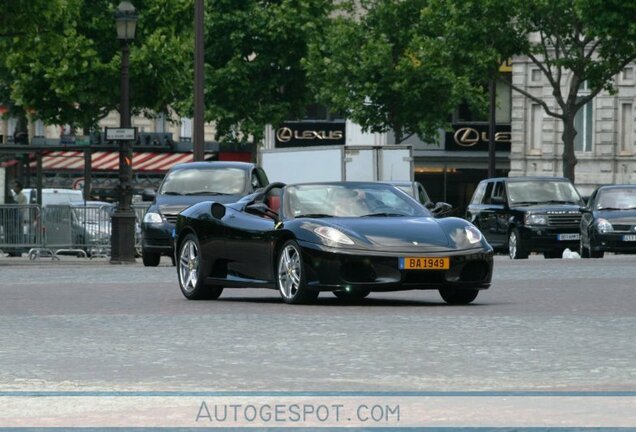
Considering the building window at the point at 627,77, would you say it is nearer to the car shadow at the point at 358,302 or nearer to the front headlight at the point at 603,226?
the front headlight at the point at 603,226

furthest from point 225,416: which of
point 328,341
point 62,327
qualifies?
point 62,327

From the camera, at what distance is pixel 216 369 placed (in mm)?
11586

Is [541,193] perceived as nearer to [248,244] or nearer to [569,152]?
[569,152]

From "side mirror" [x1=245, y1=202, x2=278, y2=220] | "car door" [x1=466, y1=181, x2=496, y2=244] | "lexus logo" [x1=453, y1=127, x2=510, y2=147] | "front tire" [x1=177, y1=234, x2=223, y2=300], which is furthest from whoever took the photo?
"lexus logo" [x1=453, y1=127, x2=510, y2=147]

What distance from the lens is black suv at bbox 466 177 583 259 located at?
3572 centimetres

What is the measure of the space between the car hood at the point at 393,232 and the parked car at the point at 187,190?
512 inches

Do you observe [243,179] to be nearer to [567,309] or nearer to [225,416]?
[567,309]

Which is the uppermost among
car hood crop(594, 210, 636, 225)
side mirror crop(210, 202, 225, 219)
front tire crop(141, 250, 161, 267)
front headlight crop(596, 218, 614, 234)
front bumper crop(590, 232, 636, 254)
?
side mirror crop(210, 202, 225, 219)

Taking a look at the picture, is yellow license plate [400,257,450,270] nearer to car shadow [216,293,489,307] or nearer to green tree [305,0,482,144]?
car shadow [216,293,489,307]

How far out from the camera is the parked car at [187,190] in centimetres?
3091

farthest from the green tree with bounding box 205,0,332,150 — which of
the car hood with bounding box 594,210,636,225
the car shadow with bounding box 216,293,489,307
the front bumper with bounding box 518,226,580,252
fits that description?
the car shadow with bounding box 216,293,489,307

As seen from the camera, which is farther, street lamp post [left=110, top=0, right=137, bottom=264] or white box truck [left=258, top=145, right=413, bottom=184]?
white box truck [left=258, top=145, right=413, bottom=184]

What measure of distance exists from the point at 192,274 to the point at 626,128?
135 ft

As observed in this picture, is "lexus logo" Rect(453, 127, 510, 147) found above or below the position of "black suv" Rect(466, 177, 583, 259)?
above
